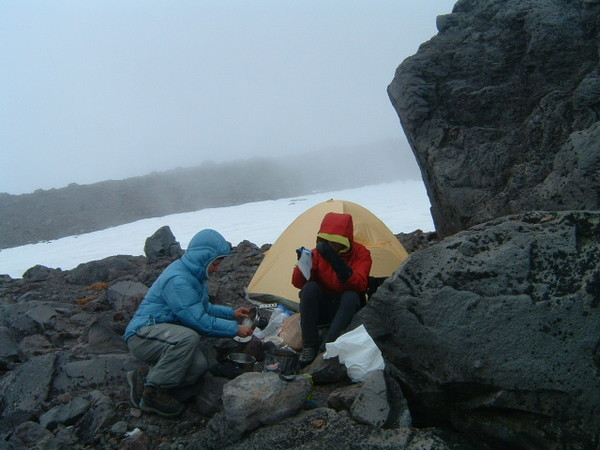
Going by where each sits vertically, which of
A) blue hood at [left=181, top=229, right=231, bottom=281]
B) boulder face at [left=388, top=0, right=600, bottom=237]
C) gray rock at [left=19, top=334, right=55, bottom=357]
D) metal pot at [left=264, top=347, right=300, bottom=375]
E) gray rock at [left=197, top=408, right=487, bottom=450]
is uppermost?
boulder face at [left=388, top=0, right=600, bottom=237]

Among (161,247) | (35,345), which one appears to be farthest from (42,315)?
(161,247)

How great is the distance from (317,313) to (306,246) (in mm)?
2310

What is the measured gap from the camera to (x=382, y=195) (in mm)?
20406

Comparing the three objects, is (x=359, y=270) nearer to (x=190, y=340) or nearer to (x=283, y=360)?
(x=283, y=360)

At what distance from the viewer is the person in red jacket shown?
4.94 m

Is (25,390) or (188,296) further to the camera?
(25,390)

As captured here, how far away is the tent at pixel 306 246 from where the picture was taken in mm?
7000

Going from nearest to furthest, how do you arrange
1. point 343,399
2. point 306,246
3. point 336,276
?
point 343,399 < point 336,276 < point 306,246

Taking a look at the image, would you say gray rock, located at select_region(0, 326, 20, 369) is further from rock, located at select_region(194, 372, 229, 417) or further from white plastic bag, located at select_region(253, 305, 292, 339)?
white plastic bag, located at select_region(253, 305, 292, 339)

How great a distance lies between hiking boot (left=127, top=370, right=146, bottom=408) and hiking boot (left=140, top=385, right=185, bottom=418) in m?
0.13

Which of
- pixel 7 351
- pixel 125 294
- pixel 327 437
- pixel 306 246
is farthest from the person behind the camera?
pixel 125 294

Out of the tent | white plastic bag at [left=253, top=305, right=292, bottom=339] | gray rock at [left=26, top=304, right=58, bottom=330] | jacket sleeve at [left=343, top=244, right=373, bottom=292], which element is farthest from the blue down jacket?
gray rock at [left=26, top=304, right=58, bottom=330]

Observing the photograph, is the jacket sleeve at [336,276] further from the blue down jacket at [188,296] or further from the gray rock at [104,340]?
the gray rock at [104,340]

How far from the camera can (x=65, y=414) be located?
441 cm
